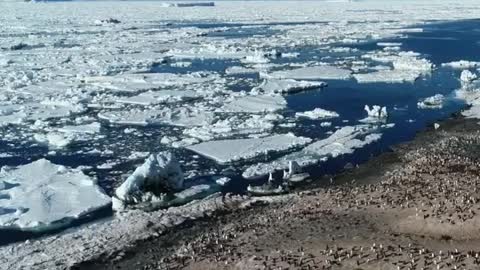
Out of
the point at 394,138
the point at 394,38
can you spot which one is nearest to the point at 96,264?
the point at 394,138

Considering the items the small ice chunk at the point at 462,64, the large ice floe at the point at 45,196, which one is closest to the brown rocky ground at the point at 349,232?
the large ice floe at the point at 45,196

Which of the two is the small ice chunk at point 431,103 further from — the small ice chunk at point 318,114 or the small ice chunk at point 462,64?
the small ice chunk at point 462,64

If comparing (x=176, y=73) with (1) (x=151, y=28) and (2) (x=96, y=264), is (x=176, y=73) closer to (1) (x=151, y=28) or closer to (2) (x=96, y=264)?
(2) (x=96, y=264)

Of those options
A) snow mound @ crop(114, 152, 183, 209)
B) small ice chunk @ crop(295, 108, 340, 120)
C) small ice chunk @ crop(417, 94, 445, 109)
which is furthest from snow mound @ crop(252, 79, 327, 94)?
snow mound @ crop(114, 152, 183, 209)

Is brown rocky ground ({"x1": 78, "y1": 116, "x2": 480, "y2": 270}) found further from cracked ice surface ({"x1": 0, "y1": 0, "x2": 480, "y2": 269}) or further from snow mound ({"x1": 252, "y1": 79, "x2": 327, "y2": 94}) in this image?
snow mound ({"x1": 252, "y1": 79, "x2": 327, "y2": 94})

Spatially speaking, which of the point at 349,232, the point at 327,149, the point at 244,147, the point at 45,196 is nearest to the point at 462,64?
the point at 327,149
